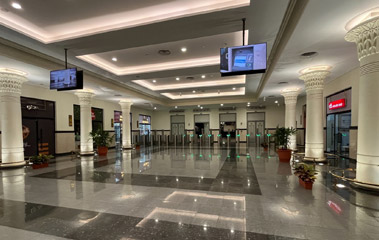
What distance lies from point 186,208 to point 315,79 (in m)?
6.54

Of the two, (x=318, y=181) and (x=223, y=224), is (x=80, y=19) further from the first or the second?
(x=318, y=181)

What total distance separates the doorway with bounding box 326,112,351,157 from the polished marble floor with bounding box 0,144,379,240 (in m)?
4.33

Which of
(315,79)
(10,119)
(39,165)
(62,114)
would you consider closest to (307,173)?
(315,79)

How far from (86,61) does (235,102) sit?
10922 mm

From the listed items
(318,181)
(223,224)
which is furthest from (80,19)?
(318,181)

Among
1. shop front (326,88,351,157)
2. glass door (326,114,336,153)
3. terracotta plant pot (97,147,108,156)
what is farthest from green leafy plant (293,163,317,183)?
terracotta plant pot (97,147,108,156)

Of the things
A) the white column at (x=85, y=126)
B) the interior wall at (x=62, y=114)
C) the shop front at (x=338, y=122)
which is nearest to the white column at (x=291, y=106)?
the shop front at (x=338, y=122)

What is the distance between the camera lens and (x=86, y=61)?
6.30m

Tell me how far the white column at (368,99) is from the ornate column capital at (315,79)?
8.50 ft

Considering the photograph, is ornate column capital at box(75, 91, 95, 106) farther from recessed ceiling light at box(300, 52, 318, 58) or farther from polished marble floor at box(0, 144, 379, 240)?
recessed ceiling light at box(300, 52, 318, 58)

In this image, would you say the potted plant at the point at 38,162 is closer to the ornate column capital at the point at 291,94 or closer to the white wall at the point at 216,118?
the ornate column capital at the point at 291,94

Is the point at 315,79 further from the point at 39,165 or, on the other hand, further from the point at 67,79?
the point at 39,165

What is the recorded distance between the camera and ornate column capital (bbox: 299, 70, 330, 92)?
21.5 ft

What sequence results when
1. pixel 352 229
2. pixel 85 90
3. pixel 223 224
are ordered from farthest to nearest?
pixel 85 90 < pixel 223 224 < pixel 352 229
